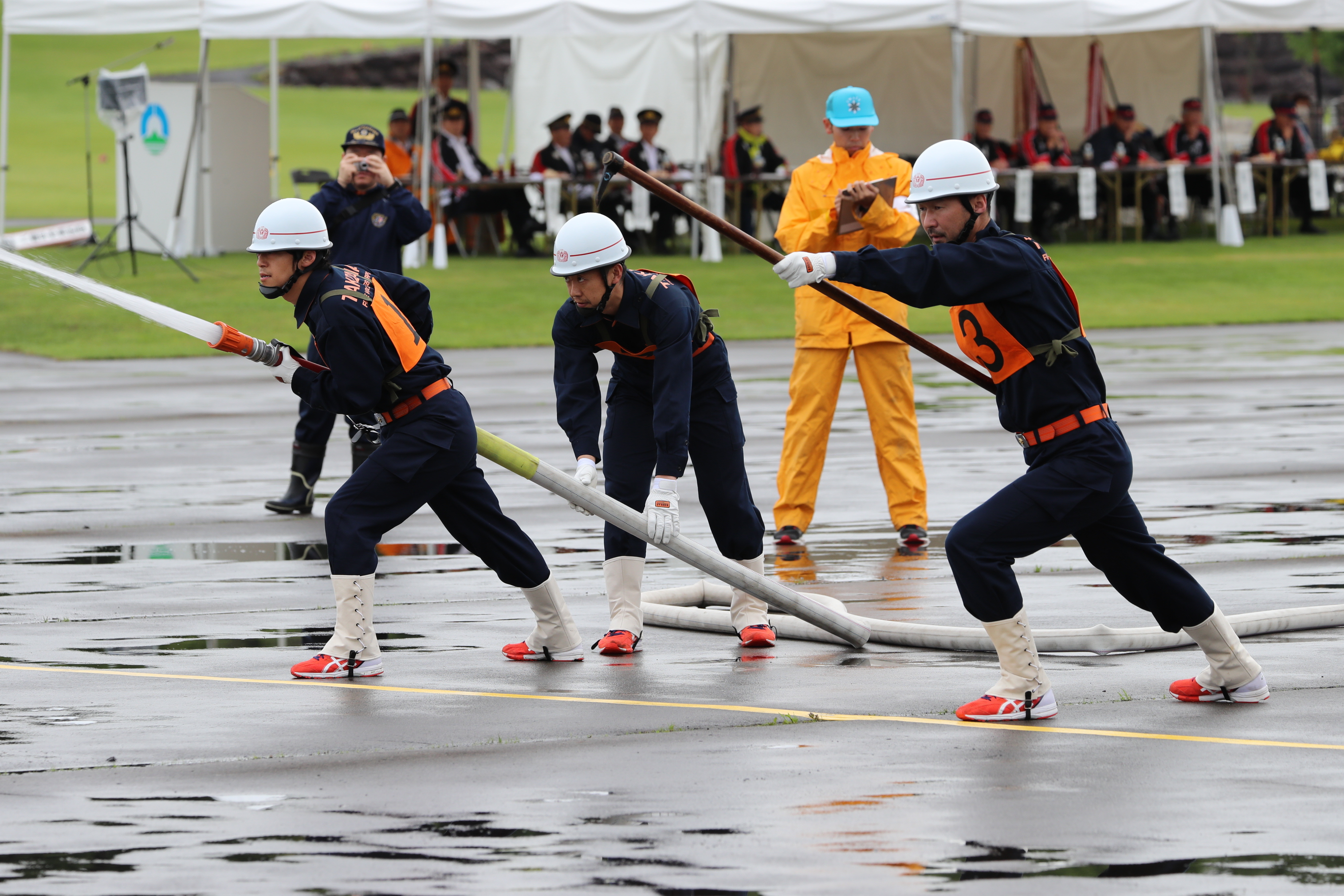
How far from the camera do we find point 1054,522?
6.77 meters

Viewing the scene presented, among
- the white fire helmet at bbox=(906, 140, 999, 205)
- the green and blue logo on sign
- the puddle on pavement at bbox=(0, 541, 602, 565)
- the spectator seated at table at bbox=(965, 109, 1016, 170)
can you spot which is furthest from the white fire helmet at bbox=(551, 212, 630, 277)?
the green and blue logo on sign

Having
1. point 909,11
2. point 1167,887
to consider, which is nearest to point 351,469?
point 1167,887

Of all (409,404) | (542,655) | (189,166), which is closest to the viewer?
(409,404)

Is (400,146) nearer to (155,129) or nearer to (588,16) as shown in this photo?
(588,16)

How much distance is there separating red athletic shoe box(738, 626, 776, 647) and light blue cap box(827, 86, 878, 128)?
3.37m

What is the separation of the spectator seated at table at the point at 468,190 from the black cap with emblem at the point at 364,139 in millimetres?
16344

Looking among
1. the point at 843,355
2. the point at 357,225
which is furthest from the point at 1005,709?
the point at 357,225

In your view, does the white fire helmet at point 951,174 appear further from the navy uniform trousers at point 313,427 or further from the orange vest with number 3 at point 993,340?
the navy uniform trousers at point 313,427

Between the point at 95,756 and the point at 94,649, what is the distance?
1.89 m

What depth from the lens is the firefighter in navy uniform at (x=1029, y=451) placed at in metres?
6.69

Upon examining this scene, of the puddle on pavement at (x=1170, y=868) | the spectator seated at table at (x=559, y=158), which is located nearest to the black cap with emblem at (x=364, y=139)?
the puddle on pavement at (x=1170, y=868)

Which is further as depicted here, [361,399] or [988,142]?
[988,142]

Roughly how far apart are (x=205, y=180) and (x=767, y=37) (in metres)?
8.67

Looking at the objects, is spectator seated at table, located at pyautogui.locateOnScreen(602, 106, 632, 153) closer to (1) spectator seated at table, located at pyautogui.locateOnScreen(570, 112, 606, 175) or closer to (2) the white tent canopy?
(1) spectator seated at table, located at pyautogui.locateOnScreen(570, 112, 606, 175)
